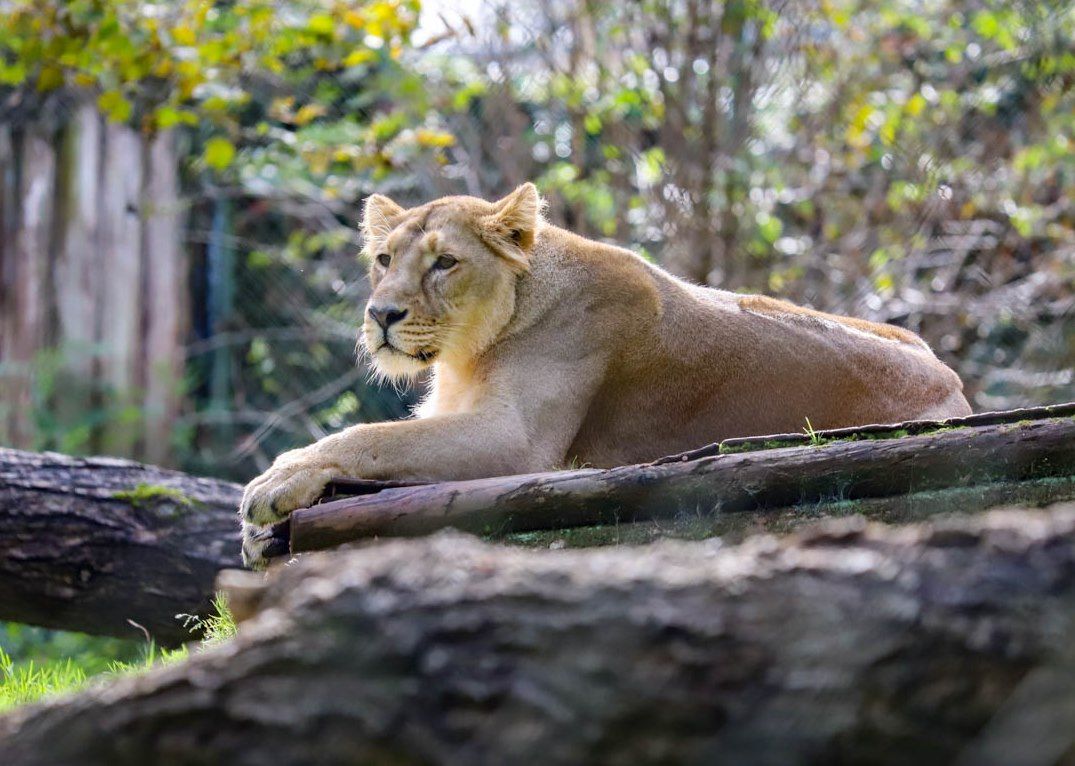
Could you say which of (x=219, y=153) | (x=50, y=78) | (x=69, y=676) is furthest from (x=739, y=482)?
(x=50, y=78)

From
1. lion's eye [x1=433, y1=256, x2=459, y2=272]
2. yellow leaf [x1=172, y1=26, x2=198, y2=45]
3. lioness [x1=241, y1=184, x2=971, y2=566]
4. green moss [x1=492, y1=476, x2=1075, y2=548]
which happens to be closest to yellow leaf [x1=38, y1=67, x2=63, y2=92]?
yellow leaf [x1=172, y1=26, x2=198, y2=45]

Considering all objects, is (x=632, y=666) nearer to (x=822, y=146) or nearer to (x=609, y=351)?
(x=609, y=351)

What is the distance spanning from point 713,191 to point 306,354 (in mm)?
3594

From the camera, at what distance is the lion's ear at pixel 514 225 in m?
4.84

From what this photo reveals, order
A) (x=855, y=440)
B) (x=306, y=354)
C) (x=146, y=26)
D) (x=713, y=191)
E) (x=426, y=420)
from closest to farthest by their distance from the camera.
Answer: (x=855, y=440) < (x=426, y=420) < (x=146, y=26) < (x=713, y=191) < (x=306, y=354)

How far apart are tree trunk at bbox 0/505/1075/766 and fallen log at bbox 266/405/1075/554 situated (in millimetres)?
1273

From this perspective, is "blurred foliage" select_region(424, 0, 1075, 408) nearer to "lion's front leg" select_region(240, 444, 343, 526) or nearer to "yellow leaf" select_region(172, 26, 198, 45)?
"yellow leaf" select_region(172, 26, 198, 45)

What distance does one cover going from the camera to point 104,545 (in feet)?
18.6

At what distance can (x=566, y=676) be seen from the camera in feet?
5.77

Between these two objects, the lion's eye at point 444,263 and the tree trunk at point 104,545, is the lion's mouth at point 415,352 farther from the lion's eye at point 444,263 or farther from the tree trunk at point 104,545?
the tree trunk at point 104,545

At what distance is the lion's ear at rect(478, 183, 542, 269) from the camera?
4.84m

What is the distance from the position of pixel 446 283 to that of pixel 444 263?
10cm

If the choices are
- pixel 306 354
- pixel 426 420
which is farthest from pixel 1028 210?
pixel 426 420

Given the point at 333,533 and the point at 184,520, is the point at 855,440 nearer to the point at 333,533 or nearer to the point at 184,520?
the point at 333,533
